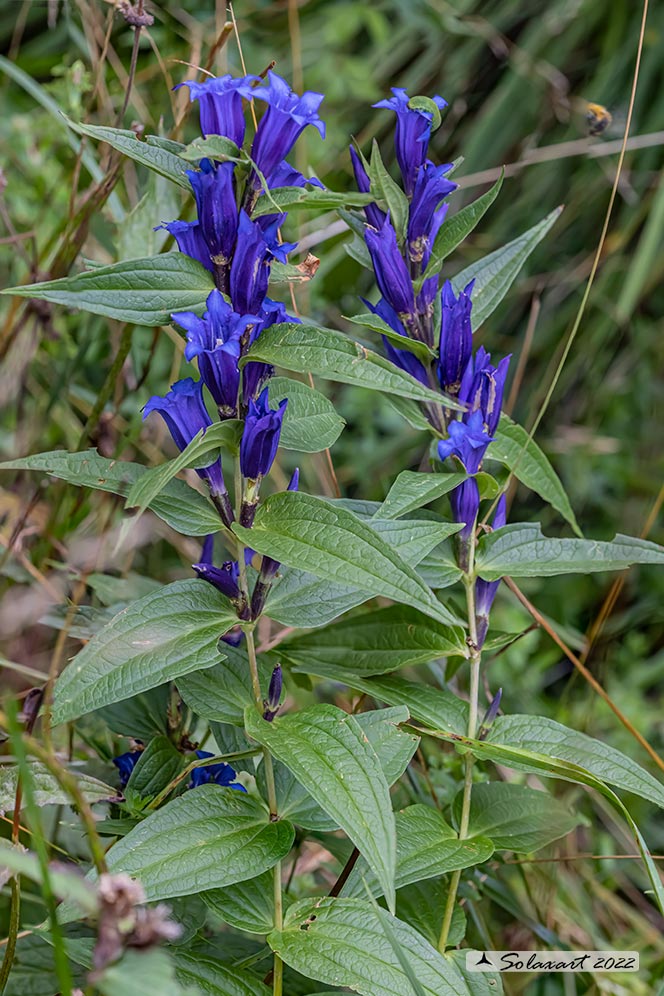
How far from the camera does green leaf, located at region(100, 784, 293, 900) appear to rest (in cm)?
56

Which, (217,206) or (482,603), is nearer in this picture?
(217,206)

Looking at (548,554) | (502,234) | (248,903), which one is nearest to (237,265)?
(548,554)

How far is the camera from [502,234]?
1886mm

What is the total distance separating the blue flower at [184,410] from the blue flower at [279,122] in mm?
144

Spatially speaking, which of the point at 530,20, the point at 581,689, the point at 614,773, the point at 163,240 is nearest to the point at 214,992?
the point at 614,773

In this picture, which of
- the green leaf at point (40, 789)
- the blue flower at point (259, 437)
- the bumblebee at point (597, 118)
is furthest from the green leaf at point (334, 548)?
the bumblebee at point (597, 118)

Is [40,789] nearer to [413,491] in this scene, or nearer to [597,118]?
[413,491]

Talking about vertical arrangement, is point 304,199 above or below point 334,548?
above

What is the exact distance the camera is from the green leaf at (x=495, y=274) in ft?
2.59

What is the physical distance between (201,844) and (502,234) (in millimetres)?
1529

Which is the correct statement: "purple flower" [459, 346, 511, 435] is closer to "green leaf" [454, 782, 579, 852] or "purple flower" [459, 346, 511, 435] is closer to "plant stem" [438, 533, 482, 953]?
"plant stem" [438, 533, 482, 953]

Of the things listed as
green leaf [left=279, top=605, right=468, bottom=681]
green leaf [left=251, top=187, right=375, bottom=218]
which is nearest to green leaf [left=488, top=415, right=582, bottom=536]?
green leaf [left=279, top=605, right=468, bottom=681]

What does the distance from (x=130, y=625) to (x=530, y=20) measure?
1767 millimetres

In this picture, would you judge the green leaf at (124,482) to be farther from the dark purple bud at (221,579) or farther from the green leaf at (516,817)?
the green leaf at (516,817)
